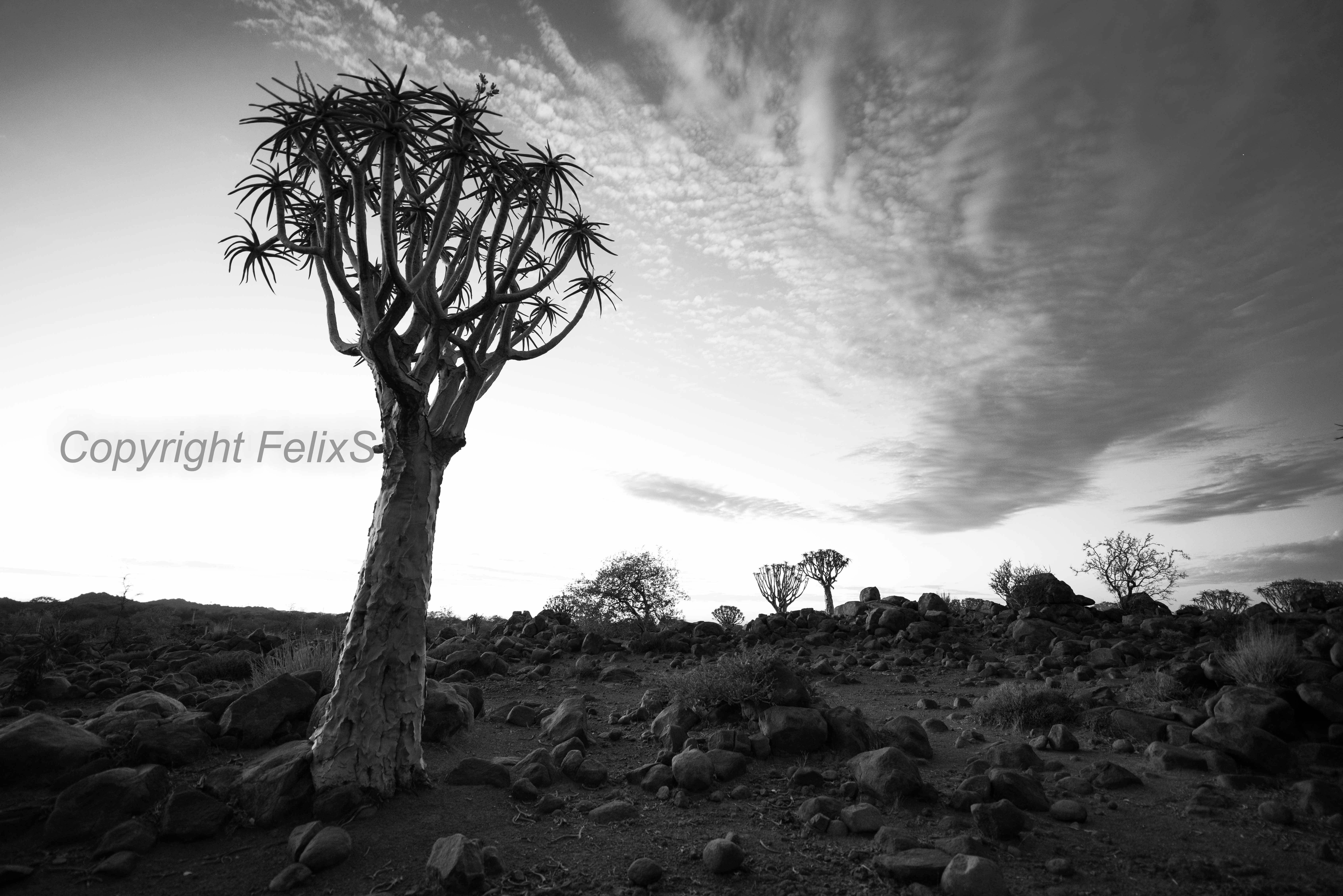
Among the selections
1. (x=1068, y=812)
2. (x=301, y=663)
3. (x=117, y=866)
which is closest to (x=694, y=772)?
(x=1068, y=812)

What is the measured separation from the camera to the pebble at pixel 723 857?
18.2 feet

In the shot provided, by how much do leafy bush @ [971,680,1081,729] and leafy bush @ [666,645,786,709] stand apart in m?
3.41

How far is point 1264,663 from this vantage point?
10000mm

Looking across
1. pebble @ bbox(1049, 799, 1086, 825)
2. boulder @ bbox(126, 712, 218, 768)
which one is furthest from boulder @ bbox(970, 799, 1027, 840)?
boulder @ bbox(126, 712, 218, 768)

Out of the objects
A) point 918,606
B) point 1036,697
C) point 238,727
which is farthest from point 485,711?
point 918,606

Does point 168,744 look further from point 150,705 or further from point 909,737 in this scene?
point 909,737

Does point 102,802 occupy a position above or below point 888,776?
below

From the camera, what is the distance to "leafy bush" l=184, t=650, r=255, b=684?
41.9 ft

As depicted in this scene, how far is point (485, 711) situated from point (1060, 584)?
19.9 meters

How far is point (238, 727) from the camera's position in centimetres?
829

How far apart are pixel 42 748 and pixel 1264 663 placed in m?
15.9

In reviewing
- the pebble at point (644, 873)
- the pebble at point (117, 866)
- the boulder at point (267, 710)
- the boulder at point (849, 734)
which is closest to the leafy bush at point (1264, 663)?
the boulder at point (849, 734)

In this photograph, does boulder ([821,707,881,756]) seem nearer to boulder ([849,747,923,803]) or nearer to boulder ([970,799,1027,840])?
boulder ([849,747,923,803])

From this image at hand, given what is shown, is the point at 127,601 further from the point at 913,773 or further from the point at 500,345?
the point at 913,773
